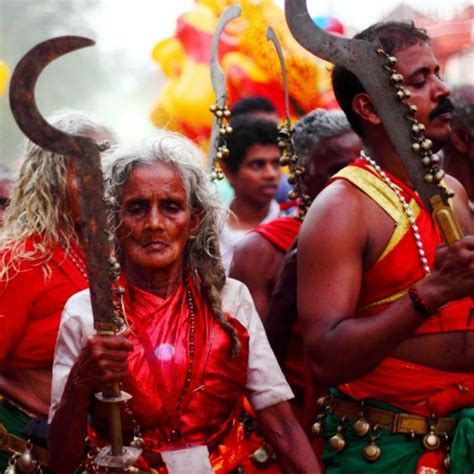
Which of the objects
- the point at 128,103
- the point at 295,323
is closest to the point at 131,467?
the point at 295,323

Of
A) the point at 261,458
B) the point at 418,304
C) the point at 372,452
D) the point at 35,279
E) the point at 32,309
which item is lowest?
the point at 261,458

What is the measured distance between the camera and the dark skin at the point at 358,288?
337cm

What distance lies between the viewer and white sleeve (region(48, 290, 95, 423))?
3.30 meters

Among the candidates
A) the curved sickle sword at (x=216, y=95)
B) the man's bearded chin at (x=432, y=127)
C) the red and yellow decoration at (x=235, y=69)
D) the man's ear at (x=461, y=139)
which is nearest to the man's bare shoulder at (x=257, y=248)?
the curved sickle sword at (x=216, y=95)

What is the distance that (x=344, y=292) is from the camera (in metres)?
3.47

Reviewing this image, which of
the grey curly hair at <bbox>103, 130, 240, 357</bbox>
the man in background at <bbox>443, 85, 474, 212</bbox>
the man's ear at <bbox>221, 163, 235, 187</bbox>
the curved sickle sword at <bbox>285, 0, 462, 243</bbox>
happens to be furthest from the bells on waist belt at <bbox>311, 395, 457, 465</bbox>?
the man's ear at <bbox>221, 163, 235, 187</bbox>

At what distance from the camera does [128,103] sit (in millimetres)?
12273

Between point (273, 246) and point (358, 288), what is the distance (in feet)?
4.33

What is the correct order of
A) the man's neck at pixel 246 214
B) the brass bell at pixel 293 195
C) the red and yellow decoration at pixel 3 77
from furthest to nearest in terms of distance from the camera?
1. the red and yellow decoration at pixel 3 77
2. the man's neck at pixel 246 214
3. the brass bell at pixel 293 195

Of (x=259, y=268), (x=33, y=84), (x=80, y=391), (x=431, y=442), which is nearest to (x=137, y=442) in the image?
(x=80, y=391)

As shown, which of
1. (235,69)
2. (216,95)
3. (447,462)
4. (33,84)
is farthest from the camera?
(235,69)

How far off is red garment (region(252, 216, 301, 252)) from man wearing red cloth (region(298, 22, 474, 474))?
1074mm

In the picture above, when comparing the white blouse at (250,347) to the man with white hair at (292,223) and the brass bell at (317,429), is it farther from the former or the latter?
the man with white hair at (292,223)

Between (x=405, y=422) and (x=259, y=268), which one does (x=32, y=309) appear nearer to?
(x=259, y=268)
